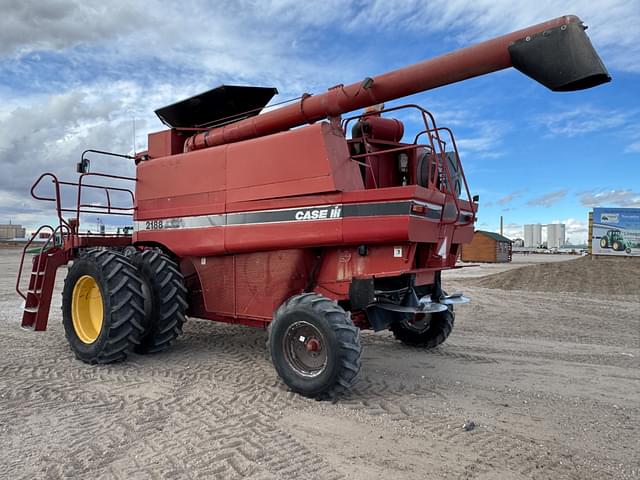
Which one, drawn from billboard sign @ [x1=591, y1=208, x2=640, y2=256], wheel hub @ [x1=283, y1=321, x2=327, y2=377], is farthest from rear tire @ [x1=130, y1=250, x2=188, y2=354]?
billboard sign @ [x1=591, y1=208, x2=640, y2=256]

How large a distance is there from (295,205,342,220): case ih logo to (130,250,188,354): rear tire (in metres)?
2.03

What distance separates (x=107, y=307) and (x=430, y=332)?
4.33 metres

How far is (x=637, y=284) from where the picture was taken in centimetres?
1641

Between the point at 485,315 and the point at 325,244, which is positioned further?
the point at 485,315

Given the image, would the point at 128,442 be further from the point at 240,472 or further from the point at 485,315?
the point at 485,315

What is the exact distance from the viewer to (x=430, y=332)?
23.2 ft

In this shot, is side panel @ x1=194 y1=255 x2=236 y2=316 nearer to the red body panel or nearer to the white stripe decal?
the red body panel

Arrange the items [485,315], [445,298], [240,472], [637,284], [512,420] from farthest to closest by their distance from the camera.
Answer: [637,284], [485,315], [445,298], [512,420], [240,472]

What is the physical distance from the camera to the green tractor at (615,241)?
25281mm

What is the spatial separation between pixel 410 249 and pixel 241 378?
2.38 meters

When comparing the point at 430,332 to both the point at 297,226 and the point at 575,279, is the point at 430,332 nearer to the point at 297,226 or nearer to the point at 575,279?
the point at 297,226

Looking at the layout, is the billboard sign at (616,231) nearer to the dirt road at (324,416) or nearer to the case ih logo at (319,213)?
the dirt road at (324,416)

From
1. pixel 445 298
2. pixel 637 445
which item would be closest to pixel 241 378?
pixel 445 298

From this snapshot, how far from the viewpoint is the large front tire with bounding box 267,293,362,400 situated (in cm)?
455
